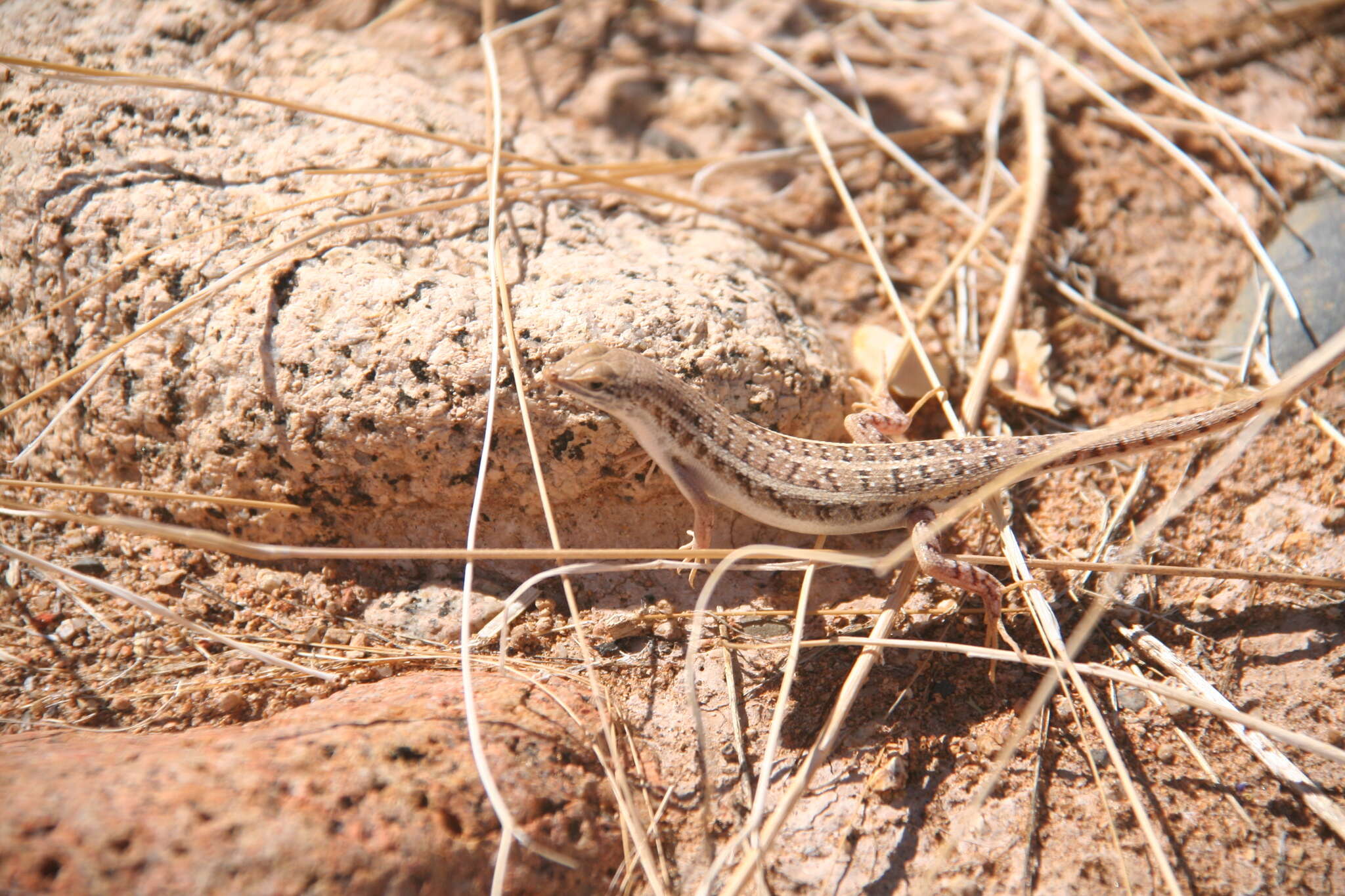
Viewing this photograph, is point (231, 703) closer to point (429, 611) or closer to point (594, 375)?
point (429, 611)

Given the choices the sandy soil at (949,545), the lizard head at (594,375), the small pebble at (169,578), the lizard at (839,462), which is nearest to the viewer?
the sandy soil at (949,545)

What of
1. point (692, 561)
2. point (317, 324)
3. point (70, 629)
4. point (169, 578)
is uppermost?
point (317, 324)

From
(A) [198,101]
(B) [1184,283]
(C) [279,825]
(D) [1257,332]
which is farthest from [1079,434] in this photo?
(A) [198,101]

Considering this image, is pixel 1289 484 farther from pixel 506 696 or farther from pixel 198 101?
pixel 198 101

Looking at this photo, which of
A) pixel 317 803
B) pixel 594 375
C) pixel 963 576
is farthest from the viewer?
pixel 963 576

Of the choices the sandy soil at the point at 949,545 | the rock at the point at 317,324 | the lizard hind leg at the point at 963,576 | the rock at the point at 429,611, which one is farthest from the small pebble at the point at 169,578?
the lizard hind leg at the point at 963,576

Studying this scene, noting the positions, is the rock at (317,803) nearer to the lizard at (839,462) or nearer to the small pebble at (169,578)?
the small pebble at (169,578)

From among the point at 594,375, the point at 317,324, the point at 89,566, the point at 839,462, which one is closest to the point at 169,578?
the point at 89,566
